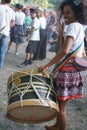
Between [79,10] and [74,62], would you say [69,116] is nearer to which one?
[74,62]

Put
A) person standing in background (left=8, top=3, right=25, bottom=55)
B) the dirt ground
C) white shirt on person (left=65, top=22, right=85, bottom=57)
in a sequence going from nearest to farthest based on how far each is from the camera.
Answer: white shirt on person (left=65, top=22, right=85, bottom=57) < the dirt ground < person standing in background (left=8, top=3, right=25, bottom=55)

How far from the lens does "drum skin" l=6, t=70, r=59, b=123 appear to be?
343 centimetres

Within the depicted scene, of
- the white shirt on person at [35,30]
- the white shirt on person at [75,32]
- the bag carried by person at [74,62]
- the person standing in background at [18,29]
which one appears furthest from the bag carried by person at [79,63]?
the person standing in background at [18,29]

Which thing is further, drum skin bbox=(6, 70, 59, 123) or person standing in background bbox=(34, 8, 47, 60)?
person standing in background bbox=(34, 8, 47, 60)

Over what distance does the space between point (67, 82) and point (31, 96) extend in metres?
0.49

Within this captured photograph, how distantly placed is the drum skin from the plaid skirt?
0.12 metres

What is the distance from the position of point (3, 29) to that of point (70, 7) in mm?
3994

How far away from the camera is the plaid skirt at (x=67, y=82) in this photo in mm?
3705

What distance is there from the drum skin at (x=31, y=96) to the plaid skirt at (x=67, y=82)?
0.12 metres

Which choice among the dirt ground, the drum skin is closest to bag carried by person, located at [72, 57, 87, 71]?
the drum skin

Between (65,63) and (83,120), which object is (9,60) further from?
(65,63)

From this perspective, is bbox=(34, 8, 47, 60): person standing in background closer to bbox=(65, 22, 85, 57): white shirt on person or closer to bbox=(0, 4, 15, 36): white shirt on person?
bbox=(0, 4, 15, 36): white shirt on person

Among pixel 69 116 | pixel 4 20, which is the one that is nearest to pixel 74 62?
pixel 69 116

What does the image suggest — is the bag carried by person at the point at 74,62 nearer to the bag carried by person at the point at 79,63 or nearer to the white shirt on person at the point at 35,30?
the bag carried by person at the point at 79,63
